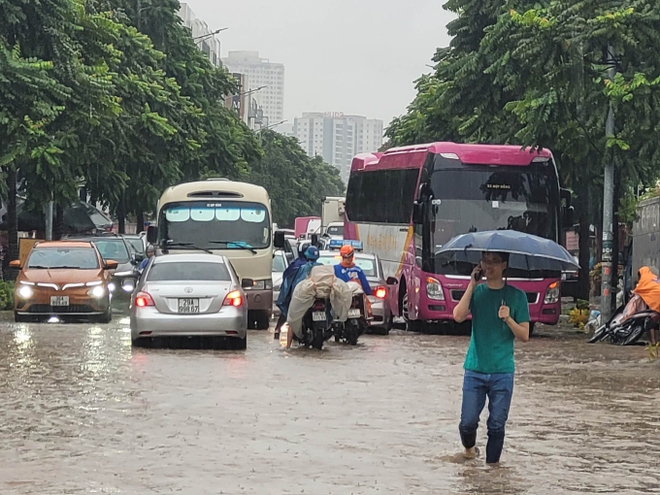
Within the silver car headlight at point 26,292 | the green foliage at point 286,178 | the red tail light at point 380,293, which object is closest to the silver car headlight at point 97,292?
the silver car headlight at point 26,292

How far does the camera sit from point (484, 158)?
27.0 meters

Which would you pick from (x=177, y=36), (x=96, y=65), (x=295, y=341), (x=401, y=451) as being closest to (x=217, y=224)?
(x=295, y=341)

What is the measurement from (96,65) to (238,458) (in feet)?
85.7

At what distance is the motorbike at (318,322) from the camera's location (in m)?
20.8

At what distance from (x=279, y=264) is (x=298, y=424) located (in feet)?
74.8

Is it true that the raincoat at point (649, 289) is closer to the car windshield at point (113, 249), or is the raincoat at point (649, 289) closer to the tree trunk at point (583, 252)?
the tree trunk at point (583, 252)

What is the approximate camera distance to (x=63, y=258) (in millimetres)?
28281

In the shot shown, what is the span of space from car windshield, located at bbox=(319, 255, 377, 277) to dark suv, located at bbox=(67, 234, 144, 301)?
8.50 metres

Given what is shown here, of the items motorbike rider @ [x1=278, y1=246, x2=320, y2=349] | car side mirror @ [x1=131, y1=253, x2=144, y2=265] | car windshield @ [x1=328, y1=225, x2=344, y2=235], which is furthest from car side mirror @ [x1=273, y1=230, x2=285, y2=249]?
car windshield @ [x1=328, y1=225, x2=344, y2=235]

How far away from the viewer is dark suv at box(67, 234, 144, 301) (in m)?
34.6

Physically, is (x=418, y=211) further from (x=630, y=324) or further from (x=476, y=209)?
(x=630, y=324)

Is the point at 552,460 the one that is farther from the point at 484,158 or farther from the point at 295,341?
the point at 484,158

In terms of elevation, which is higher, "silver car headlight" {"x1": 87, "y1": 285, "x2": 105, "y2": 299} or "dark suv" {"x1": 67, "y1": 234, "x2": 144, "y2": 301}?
"dark suv" {"x1": 67, "y1": 234, "x2": 144, "y2": 301}

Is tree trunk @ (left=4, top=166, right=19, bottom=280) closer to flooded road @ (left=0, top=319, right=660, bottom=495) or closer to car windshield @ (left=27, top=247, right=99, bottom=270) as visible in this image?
car windshield @ (left=27, top=247, right=99, bottom=270)
